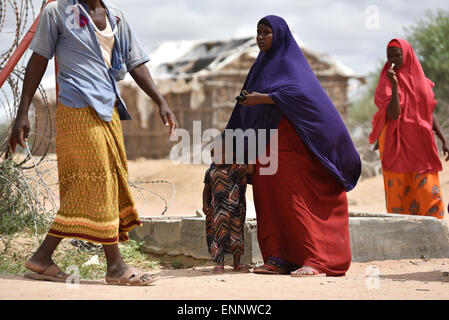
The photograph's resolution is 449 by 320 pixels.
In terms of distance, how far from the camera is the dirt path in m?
3.62

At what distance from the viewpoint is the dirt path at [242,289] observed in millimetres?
3615

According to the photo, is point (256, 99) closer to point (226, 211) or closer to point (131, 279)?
point (226, 211)

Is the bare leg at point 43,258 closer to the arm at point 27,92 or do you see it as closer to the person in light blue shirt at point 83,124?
the person in light blue shirt at point 83,124

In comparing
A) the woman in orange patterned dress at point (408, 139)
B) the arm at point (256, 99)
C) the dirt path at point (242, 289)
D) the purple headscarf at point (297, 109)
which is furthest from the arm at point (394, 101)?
the dirt path at point (242, 289)

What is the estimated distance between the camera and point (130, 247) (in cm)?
653

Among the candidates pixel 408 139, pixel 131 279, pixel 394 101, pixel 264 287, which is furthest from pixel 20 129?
pixel 408 139

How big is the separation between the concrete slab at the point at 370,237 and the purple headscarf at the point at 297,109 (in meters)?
1.06

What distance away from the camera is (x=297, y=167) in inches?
205

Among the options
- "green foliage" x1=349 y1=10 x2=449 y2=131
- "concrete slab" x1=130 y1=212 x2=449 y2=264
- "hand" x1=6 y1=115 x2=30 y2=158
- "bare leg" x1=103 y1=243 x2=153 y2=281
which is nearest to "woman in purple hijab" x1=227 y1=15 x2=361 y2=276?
"concrete slab" x1=130 y1=212 x2=449 y2=264

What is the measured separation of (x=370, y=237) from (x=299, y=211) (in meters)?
1.46

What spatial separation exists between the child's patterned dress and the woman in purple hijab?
15 cm

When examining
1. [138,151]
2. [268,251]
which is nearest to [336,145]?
[268,251]

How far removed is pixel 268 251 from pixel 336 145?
0.97m

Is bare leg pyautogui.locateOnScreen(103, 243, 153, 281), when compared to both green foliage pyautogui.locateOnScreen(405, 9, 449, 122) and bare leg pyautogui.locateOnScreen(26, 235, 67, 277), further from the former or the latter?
green foliage pyautogui.locateOnScreen(405, 9, 449, 122)
